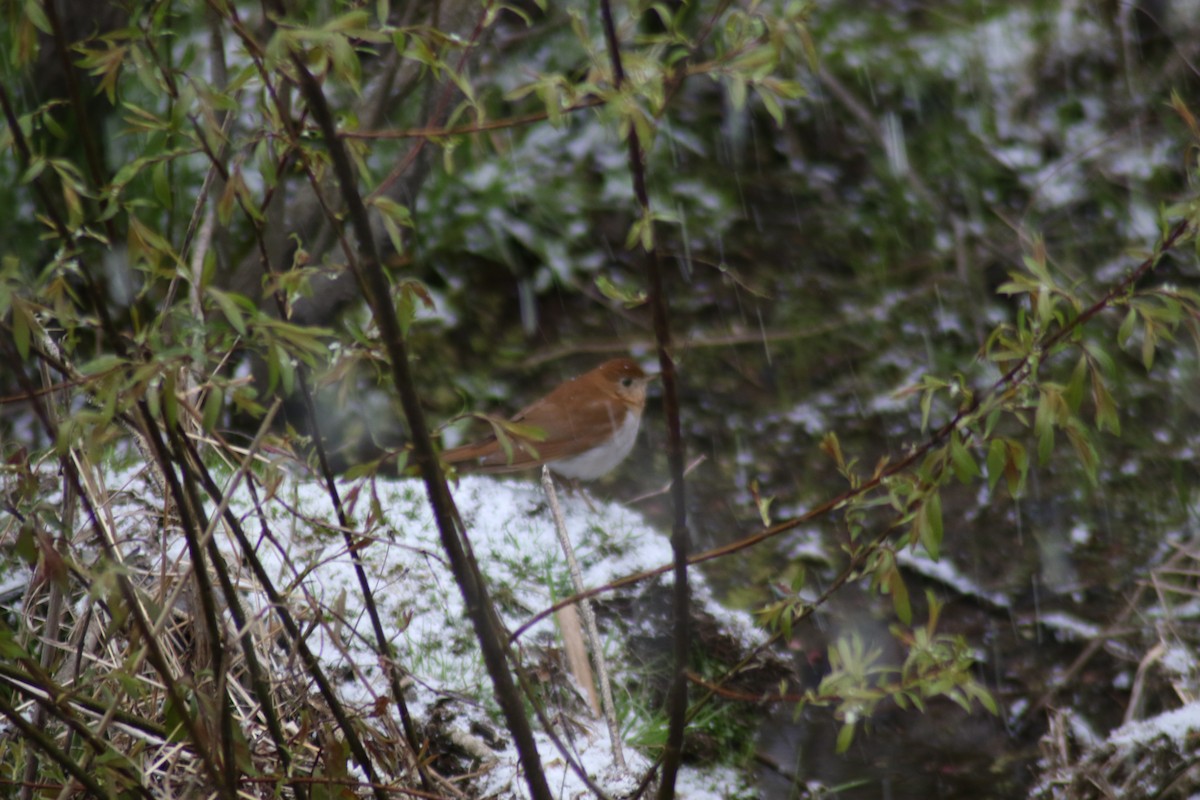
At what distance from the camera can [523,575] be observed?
328cm

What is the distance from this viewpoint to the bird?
11.6 ft

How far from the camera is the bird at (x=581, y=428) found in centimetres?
355

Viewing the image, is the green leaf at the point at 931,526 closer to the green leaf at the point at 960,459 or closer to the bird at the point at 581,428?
the green leaf at the point at 960,459

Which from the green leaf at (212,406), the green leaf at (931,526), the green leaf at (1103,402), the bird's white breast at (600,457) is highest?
the bird's white breast at (600,457)

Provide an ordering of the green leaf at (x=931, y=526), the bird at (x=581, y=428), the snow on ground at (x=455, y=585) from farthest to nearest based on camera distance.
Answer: the bird at (x=581, y=428), the snow on ground at (x=455, y=585), the green leaf at (x=931, y=526)

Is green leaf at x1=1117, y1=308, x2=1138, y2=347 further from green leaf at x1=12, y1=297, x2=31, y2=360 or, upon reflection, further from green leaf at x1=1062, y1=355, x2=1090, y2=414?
green leaf at x1=12, y1=297, x2=31, y2=360

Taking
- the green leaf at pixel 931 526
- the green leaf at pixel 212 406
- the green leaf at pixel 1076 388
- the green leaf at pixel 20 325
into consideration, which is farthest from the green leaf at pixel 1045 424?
the green leaf at pixel 20 325

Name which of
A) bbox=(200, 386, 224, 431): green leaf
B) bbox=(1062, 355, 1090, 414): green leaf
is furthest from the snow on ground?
bbox=(1062, 355, 1090, 414): green leaf

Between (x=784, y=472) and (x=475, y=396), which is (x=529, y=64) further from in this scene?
(x=784, y=472)

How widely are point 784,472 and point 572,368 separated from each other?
1108mm

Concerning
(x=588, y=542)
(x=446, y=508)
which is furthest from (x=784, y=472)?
(x=446, y=508)

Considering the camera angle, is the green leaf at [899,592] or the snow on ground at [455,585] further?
the snow on ground at [455,585]

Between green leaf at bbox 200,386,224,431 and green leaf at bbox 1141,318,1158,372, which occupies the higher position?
green leaf at bbox 200,386,224,431

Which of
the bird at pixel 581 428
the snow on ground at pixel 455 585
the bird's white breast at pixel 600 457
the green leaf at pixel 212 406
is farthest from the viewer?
the bird's white breast at pixel 600 457
